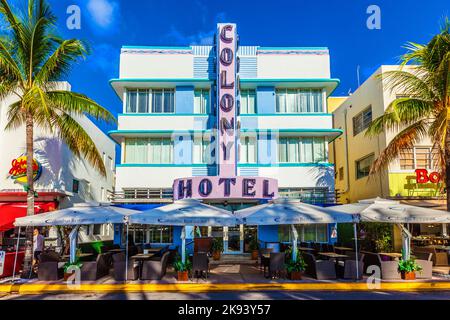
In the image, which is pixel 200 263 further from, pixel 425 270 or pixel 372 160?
pixel 372 160

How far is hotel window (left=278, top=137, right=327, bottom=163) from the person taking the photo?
2384 cm

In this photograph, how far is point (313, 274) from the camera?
14.6 m

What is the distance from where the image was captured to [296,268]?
47.4ft

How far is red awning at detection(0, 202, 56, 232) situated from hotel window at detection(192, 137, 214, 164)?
807 cm


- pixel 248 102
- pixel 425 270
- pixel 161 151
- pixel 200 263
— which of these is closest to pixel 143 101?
pixel 161 151

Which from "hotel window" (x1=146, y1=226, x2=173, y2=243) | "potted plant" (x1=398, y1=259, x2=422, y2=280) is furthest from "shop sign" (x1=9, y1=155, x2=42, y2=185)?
"potted plant" (x1=398, y1=259, x2=422, y2=280)

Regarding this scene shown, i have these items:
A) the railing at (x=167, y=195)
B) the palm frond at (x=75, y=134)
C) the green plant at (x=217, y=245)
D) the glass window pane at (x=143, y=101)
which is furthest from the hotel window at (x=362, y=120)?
the palm frond at (x=75, y=134)

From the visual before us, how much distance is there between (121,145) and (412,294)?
17104 mm

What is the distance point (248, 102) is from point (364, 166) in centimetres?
866

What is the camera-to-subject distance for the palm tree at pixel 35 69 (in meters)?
14.8

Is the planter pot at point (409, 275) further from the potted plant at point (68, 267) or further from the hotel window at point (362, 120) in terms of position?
the hotel window at point (362, 120)
